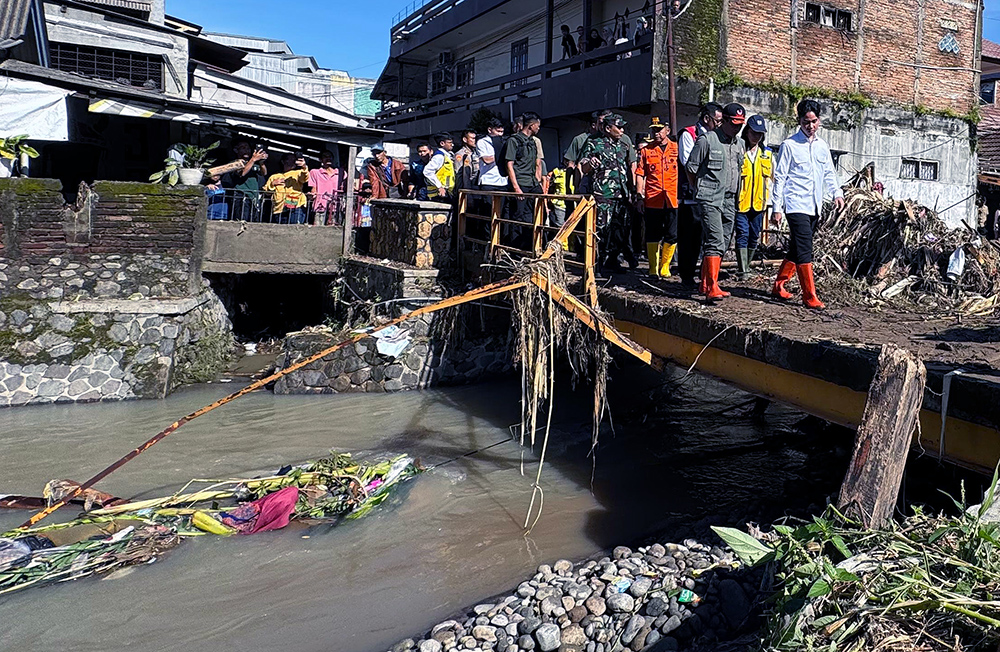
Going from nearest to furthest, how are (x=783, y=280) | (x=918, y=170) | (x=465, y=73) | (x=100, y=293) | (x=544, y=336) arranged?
(x=544, y=336) → (x=783, y=280) → (x=100, y=293) → (x=918, y=170) → (x=465, y=73)

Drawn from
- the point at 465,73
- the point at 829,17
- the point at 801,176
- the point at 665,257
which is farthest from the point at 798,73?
the point at 465,73

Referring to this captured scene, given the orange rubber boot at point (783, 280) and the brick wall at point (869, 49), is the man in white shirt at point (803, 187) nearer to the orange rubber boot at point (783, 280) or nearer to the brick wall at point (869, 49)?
the orange rubber boot at point (783, 280)

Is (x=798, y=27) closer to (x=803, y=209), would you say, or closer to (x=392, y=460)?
(x=803, y=209)

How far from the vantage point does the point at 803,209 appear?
6.56m

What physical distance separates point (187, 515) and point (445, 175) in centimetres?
676

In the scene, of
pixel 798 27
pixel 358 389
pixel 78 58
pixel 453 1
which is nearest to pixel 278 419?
pixel 358 389

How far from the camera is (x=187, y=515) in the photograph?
6.74 m

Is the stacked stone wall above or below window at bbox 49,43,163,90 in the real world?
below

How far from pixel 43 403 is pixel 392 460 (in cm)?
525

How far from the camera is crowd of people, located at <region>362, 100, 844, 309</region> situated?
6.62m

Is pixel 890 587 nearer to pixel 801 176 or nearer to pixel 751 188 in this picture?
pixel 801 176

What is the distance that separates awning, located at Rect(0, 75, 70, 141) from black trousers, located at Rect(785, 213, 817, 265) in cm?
1066

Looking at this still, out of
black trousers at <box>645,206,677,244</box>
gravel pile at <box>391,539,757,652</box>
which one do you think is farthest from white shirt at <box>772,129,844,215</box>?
gravel pile at <box>391,539,757,652</box>

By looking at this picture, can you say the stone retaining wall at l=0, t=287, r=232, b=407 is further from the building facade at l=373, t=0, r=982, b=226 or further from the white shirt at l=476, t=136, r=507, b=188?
the building facade at l=373, t=0, r=982, b=226
